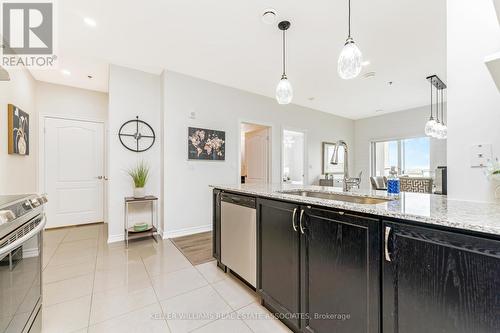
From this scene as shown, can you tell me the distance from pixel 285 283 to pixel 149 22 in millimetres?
2868

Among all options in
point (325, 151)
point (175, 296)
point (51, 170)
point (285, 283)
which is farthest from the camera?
point (325, 151)

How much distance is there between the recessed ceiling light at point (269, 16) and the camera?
84.8 inches

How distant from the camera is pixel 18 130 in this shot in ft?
9.62

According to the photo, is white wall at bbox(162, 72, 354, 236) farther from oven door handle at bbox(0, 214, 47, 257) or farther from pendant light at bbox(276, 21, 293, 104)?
oven door handle at bbox(0, 214, 47, 257)

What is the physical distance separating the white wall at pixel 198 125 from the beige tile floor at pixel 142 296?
2.90 feet

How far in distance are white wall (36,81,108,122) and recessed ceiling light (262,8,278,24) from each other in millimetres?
3736

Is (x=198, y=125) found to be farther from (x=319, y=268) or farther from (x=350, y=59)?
(x=319, y=268)

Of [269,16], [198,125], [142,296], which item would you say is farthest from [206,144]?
[142,296]

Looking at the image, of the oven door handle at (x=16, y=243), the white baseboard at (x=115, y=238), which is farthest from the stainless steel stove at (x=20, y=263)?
the white baseboard at (x=115, y=238)

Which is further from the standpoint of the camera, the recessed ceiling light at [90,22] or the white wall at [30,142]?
the white wall at [30,142]

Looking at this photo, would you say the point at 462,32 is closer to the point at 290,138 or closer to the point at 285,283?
the point at 285,283

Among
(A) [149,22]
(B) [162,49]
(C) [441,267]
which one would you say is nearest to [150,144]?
(B) [162,49]

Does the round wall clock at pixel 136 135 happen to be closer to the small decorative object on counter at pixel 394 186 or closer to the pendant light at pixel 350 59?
the pendant light at pixel 350 59

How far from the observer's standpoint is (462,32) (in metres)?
1.31
